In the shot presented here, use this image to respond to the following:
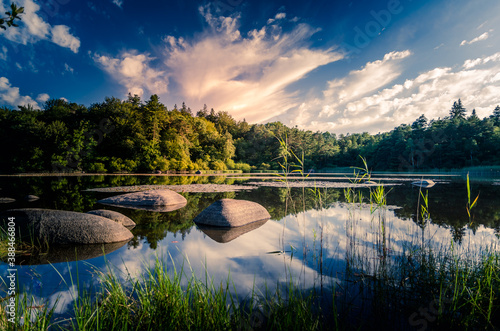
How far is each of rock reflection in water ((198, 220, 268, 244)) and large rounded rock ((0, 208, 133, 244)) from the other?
157 centimetres

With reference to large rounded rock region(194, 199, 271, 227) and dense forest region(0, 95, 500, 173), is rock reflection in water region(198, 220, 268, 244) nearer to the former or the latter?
large rounded rock region(194, 199, 271, 227)

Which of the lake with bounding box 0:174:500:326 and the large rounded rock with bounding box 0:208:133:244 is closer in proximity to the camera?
the lake with bounding box 0:174:500:326

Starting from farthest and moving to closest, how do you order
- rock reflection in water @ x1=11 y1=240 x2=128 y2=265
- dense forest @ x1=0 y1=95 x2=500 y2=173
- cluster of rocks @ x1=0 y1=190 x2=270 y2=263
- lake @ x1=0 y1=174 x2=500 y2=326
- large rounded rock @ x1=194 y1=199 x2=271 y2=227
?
dense forest @ x1=0 y1=95 x2=500 y2=173, large rounded rock @ x1=194 y1=199 x2=271 y2=227, cluster of rocks @ x1=0 y1=190 x2=270 y2=263, rock reflection in water @ x1=11 y1=240 x2=128 y2=265, lake @ x1=0 y1=174 x2=500 y2=326

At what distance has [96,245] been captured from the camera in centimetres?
408

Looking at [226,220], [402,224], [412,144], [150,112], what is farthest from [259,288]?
[412,144]

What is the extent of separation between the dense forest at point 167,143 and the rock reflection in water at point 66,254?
13.2 m

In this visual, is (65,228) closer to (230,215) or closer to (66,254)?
(66,254)

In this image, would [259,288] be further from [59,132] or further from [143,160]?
[59,132]

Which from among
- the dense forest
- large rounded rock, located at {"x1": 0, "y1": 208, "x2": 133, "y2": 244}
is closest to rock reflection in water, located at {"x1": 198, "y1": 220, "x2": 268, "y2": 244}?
large rounded rock, located at {"x1": 0, "y1": 208, "x2": 133, "y2": 244}

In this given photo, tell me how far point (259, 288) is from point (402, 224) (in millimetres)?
4538

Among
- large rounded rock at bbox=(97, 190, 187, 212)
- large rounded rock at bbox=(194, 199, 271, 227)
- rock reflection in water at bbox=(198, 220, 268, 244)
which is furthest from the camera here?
large rounded rock at bbox=(97, 190, 187, 212)

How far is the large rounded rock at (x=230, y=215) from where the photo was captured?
18.2 ft

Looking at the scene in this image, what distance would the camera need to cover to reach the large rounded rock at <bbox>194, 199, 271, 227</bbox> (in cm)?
555

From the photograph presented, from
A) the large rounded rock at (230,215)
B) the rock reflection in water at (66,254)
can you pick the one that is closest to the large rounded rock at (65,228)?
the rock reflection in water at (66,254)
